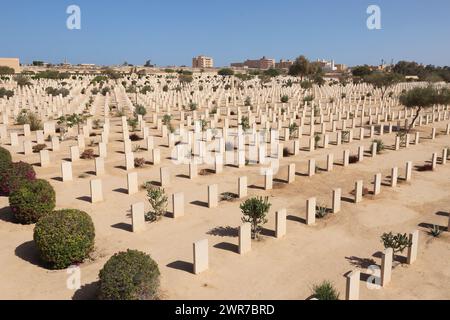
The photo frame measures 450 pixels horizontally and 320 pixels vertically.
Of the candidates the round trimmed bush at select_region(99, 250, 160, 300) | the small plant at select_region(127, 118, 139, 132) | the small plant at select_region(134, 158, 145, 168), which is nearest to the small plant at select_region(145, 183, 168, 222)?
the round trimmed bush at select_region(99, 250, 160, 300)

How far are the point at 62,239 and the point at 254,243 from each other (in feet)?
12.3

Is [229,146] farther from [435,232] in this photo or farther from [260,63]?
[260,63]

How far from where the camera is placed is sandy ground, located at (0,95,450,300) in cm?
668

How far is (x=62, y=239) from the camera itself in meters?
6.98

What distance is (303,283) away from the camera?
22.5ft

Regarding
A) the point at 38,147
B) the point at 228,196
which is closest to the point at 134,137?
the point at 38,147

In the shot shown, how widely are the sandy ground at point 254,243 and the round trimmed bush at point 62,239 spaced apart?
26 centimetres

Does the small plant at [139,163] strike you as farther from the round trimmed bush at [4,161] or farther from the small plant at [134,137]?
the small plant at [134,137]

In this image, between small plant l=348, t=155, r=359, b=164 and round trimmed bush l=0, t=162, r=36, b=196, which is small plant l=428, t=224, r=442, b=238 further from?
round trimmed bush l=0, t=162, r=36, b=196

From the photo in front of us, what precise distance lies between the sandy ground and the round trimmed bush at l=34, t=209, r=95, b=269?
255 mm

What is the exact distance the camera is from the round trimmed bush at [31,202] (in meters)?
8.71
